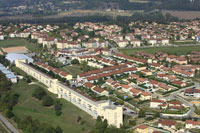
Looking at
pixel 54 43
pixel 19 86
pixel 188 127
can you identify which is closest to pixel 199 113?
pixel 188 127

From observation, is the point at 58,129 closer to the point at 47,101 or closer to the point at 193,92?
the point at 47,101

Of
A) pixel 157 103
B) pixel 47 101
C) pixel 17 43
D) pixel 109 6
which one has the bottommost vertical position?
pixel 157 103

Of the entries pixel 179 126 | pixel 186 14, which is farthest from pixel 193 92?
pixel 186 14

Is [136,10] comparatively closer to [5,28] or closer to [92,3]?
[92,3]

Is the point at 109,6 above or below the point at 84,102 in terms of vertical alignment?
above

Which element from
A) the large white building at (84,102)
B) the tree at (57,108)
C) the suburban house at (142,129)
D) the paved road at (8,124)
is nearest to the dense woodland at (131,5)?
the large white building at (84,102)

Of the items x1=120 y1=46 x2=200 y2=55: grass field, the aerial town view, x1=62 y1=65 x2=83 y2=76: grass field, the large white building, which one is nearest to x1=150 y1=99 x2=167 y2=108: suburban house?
the aerial town view
